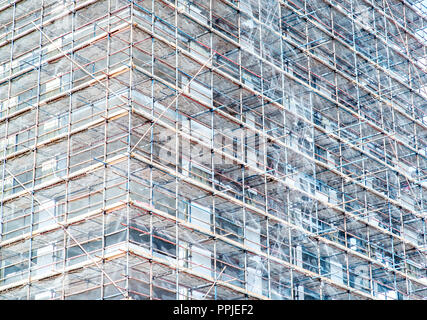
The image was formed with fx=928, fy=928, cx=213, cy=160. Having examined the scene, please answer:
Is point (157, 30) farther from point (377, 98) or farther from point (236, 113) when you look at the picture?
point (377, 98)

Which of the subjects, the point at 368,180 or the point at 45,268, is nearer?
the point at 45,268

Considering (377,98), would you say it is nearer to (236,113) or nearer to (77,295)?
(236,113)

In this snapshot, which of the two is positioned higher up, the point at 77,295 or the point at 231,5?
the point at 231,5

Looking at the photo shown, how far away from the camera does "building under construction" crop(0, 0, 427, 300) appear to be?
19.0m

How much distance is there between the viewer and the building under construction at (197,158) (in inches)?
747

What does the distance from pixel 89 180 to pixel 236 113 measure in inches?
174

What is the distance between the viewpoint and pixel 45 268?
1984 centimetres

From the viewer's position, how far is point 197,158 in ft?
67.7

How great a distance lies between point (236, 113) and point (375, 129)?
597 centimetres
